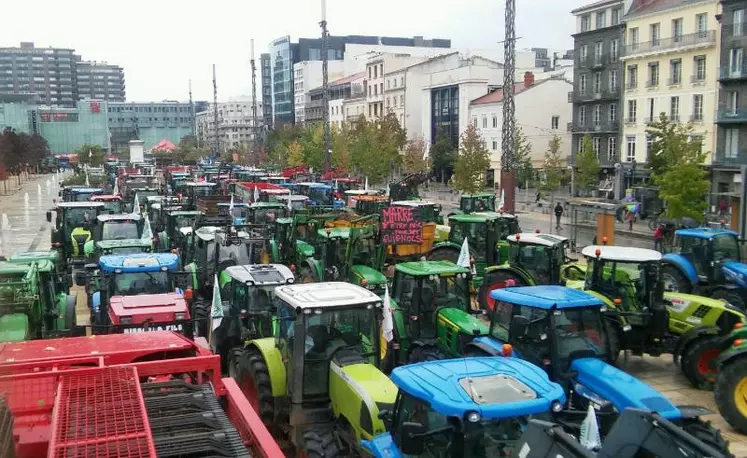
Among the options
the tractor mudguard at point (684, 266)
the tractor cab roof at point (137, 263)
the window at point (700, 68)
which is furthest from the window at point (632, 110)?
the tractor cab roof at point (137, 263)

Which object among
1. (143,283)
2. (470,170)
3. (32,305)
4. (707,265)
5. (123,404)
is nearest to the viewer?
(123,404)

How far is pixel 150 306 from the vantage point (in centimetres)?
1234

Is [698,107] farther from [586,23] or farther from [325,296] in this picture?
[325,296]

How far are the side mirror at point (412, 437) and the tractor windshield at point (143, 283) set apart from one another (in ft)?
28.4

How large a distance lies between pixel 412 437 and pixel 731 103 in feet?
125

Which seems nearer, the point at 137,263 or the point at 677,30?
the point at 137,263

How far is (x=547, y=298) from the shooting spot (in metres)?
9.58

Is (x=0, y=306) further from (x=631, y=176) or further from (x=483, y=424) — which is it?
(x=631, y=176)

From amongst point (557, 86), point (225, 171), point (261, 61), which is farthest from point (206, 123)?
point (557, 86)

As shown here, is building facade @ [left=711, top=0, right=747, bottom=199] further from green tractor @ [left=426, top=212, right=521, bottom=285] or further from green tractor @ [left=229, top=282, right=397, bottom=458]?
green tractor @ [left=229, top=282, right=397, bottom=458]

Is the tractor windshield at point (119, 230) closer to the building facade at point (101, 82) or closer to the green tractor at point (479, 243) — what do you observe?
the building facade at point (101, 82)

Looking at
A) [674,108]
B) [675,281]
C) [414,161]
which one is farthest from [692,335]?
[414,161]

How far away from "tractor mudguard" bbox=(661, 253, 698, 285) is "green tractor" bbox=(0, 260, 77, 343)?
42.8 feet

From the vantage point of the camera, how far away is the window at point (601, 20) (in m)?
49.2
